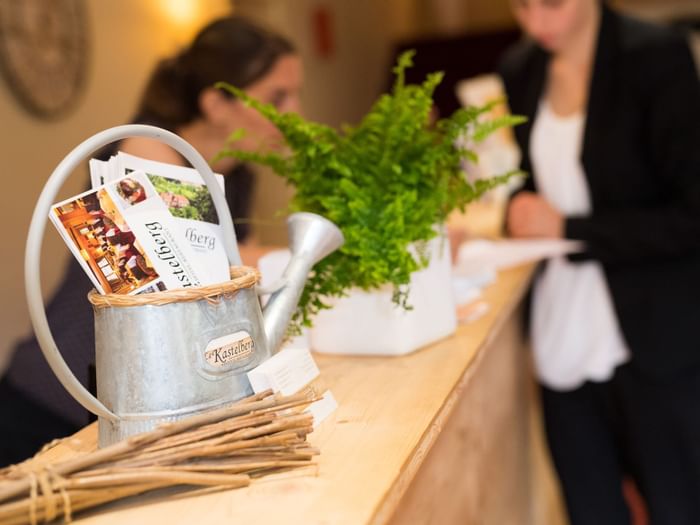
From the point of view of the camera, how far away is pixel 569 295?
1.90 metres

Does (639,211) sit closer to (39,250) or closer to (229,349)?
(229,349)

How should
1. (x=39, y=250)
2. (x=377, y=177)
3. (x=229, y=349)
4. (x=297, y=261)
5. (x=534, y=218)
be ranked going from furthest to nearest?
1. (x=534, y=218)
2. (x=377, y=177)
3. (x=297, y=261)
4. (x=229, y=349)
5. (x=39, y=250)

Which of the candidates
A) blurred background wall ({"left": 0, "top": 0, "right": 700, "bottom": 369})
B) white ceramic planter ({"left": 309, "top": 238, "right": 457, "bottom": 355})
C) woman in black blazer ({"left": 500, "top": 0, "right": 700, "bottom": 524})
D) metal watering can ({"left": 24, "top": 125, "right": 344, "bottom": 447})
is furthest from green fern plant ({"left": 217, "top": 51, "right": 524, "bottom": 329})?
woman in black blazer ({"left": 500, "top": 0, "right": 700, "bottom": 524})

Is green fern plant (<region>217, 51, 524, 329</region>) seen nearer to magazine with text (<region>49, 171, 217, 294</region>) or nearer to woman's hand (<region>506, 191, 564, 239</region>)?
magazine with text (<region>49, 171, 217, 294</region>)

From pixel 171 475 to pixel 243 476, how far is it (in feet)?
0.24

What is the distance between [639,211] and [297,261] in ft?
3.27

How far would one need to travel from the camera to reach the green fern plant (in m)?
1.10

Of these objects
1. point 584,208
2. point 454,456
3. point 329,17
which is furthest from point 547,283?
point 329,17

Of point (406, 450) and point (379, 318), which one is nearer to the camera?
point (406, 450)

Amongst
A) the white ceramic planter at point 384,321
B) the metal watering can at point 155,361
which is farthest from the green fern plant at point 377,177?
the metal watering can at point 155,361

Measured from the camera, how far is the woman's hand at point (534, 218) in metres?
1.82

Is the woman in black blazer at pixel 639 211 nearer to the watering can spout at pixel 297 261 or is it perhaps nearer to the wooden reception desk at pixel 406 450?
the wooden reception desk at pixel 406 450

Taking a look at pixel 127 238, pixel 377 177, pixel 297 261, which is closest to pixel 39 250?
pixel 127 238

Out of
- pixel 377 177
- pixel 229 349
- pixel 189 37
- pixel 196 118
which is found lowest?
pixel 229 349
